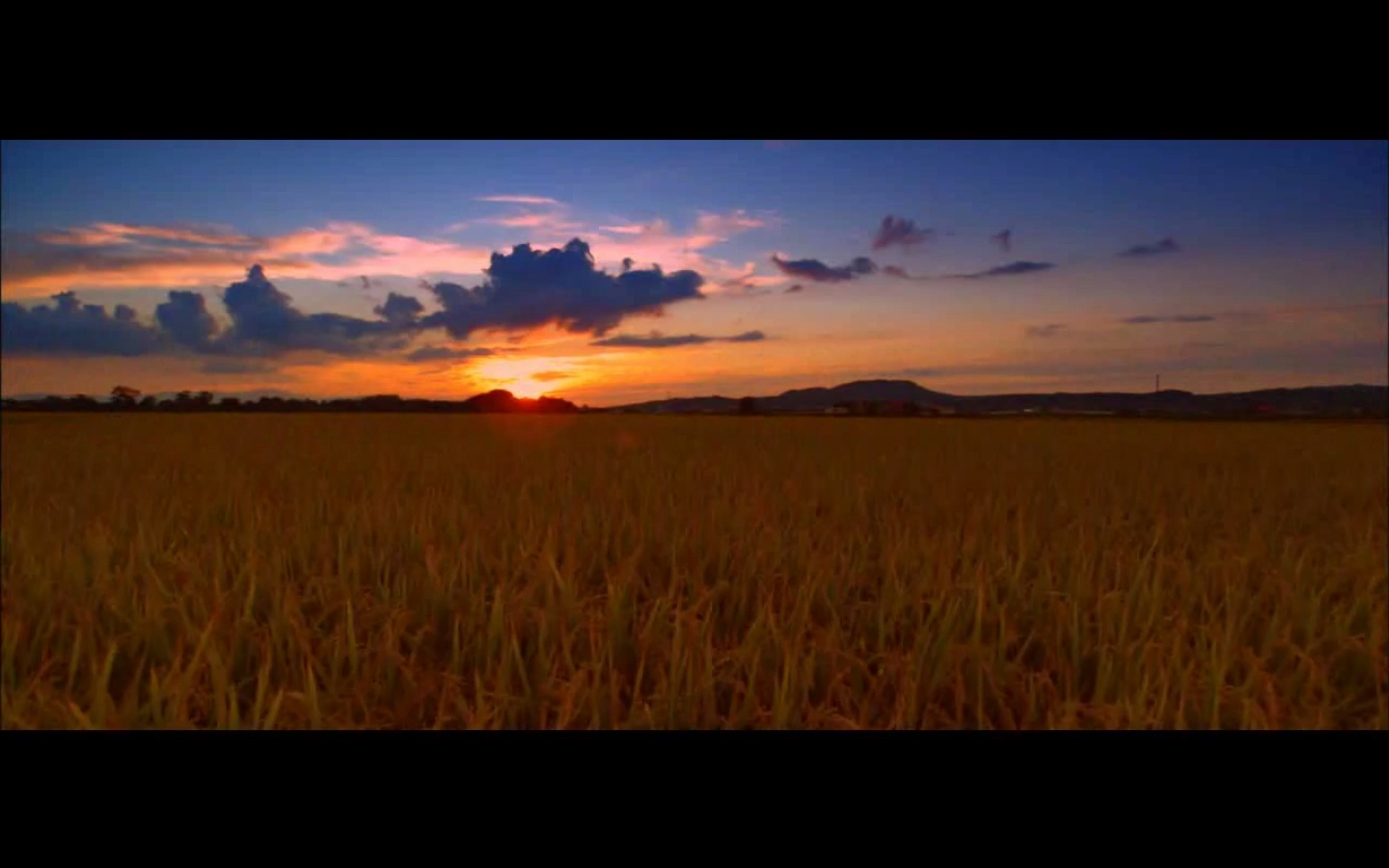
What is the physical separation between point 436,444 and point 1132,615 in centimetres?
911

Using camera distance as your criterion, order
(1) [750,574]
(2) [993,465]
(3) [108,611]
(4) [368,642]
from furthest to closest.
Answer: (2) [993,465], (1) [750,574], (3) [108,611], (4) [368,642]

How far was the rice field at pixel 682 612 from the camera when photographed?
5.38ft

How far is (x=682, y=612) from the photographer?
203 centimetres

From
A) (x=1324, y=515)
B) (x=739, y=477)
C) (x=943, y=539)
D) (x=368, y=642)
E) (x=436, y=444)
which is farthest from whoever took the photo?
(x=436, y=444)

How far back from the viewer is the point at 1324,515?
429 cm

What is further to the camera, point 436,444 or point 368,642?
point 436,444

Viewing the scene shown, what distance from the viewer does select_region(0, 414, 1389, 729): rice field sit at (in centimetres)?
164

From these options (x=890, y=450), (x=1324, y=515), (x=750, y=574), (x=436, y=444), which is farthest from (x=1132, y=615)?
(x=436, y=444)

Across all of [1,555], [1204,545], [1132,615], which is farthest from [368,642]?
[1204,545]

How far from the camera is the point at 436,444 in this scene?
9.70m

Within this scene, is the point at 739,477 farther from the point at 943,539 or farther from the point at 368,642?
the point at 368,642
